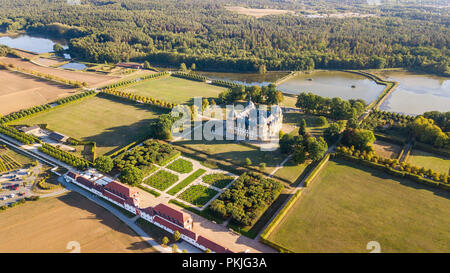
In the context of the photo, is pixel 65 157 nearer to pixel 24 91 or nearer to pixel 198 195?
pixel 198 195

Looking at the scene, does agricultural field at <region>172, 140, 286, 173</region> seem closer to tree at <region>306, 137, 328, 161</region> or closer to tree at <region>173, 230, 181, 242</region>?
tree at <region>306, 137, 328, 161</region>

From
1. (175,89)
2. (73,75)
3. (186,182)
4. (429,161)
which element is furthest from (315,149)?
(73,75)

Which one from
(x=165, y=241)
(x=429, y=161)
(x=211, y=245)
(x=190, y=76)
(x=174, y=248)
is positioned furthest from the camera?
(x=190, y=76)

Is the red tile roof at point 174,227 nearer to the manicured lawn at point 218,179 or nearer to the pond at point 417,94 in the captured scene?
the manicured lawn at point 218,179

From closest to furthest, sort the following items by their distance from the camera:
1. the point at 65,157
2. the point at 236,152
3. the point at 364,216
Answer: the point at 364,216 → the point at 65,157 → the point at 236,152

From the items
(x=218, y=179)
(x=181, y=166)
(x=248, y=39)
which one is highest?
(x=248, y=39)

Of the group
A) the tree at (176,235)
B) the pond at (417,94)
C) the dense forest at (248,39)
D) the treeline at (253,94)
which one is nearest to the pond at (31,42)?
the dense forest at (248,39)

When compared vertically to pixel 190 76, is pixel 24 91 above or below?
below
